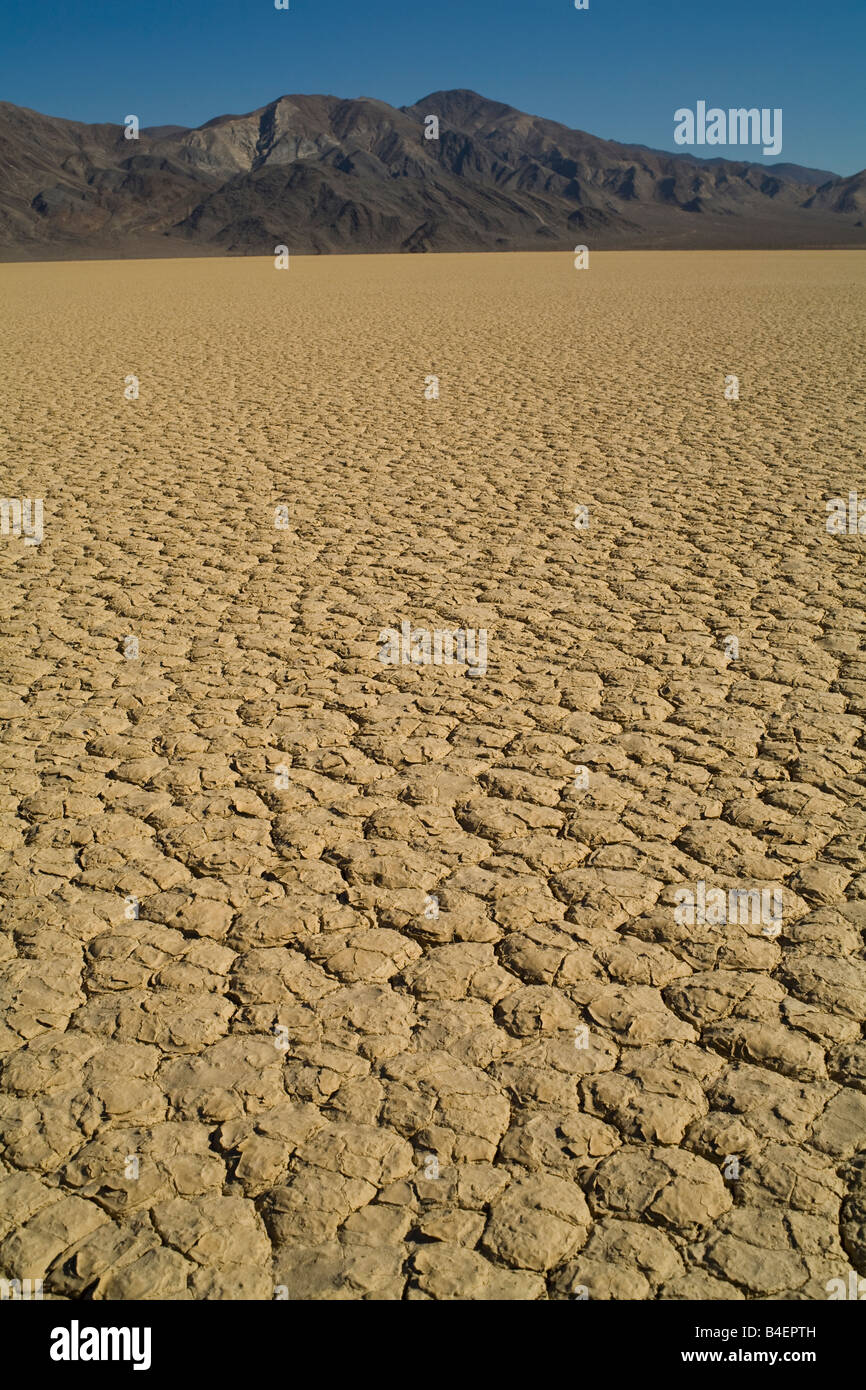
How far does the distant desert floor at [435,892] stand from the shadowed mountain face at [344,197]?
6384cm

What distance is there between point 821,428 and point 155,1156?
284 inches

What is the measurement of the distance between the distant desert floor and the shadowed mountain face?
63844mm

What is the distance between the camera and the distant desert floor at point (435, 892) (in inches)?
61.7

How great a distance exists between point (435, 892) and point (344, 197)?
270 ft

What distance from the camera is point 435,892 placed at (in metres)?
2.33

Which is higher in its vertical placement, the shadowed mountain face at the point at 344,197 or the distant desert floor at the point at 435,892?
the shadowed mountain face at the point at 344,197

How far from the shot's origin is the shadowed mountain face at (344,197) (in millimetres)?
69000

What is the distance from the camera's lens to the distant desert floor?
157cm

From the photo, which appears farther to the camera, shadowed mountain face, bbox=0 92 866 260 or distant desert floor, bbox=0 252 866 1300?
shadowed mountain face, bbox=0 92 866 260

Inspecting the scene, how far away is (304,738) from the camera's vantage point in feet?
9.94

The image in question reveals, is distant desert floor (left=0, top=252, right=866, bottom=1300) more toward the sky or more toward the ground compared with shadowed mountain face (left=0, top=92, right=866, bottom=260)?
more toward the ground

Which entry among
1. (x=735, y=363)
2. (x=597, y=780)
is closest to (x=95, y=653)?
(x=597, y=780)

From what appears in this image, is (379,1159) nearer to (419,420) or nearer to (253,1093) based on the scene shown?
(253,1093)

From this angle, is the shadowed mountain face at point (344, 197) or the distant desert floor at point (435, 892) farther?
the shadowed mountain face at point (344, 197)
